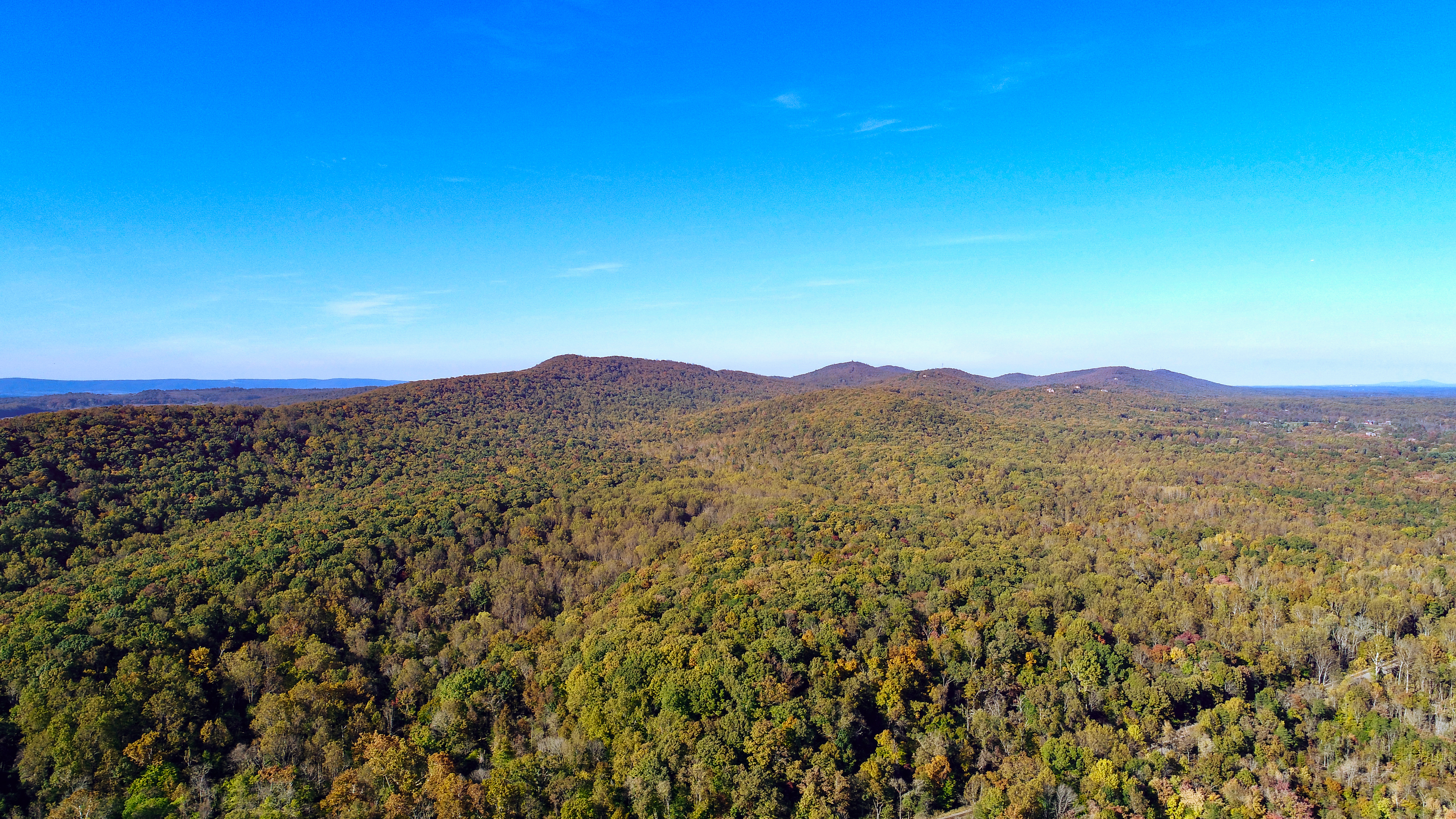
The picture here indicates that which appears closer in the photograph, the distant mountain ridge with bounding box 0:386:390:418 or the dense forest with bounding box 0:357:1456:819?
the dense forest with bounding box 0:357:1456:819

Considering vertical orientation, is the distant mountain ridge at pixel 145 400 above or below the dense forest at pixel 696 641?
above

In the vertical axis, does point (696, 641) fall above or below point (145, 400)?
below

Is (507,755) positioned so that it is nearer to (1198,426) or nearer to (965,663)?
(965,663)

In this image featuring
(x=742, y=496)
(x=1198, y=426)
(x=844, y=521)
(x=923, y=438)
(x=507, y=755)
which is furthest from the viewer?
(x=1198, y=426)

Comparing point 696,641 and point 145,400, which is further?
point 145,400

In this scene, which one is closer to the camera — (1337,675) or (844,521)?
(1337,675)

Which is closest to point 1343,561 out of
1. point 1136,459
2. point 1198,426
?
point 1136,459

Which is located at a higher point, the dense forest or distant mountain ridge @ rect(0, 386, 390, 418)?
distant mountain ridge @ rect(0, 386, 390, 418)

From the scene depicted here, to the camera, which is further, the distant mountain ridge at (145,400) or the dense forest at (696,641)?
the distant mountain ridge at (145,400)
